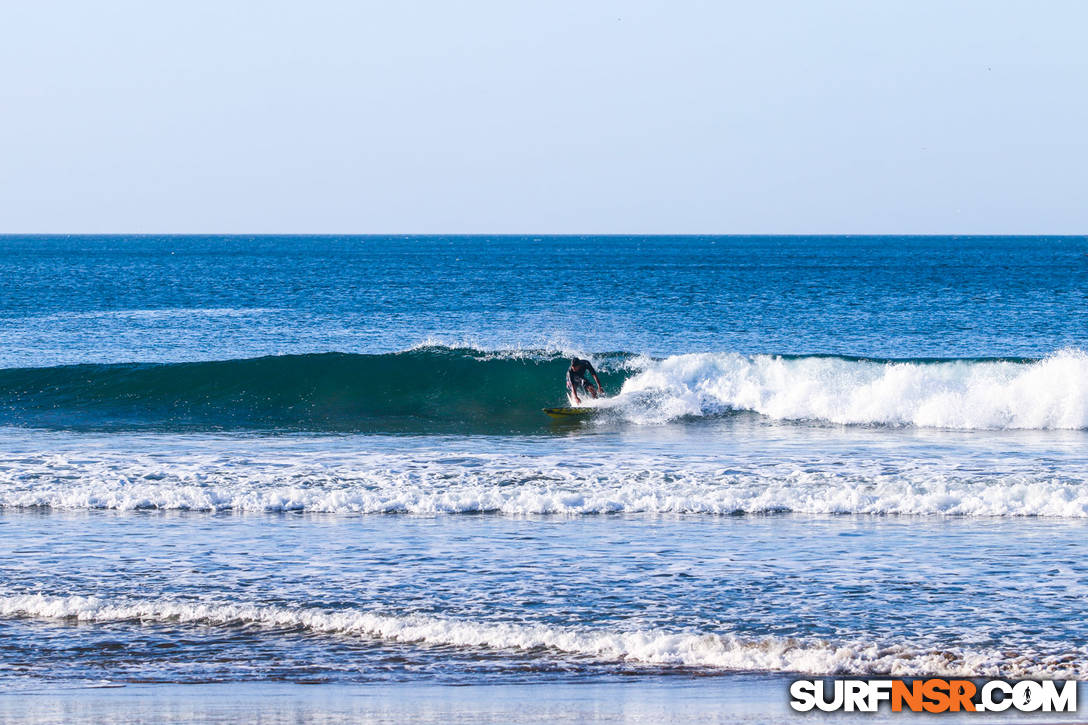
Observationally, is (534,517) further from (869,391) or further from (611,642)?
(869,391)

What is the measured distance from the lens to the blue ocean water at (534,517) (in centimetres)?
848

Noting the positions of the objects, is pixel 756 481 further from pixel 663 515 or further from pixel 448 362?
pixel 448 362

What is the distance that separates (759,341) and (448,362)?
1254cm

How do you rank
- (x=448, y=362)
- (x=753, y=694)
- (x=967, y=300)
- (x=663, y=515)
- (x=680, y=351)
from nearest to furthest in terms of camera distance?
(x=753, y=694) → (x=663, y=515) → (x=448, y=362) → (x=680, y=351) → (x=967, y=300)

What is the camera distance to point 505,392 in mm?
24906

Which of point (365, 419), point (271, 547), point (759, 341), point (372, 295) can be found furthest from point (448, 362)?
point (372, 295)

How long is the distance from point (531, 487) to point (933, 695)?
23.8 ft

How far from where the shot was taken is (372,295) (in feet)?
199

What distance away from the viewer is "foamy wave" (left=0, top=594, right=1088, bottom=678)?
797 cm

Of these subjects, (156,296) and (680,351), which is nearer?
(680,351)

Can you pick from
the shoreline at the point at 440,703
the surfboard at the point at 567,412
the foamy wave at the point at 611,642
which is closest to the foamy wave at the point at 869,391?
the surfboard at the point at 567,412

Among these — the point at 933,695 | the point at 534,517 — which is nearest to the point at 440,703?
the point at 933,695

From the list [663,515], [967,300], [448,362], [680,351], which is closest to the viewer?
[663,515]

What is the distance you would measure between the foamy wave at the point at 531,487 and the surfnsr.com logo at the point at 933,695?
5.37 meters
